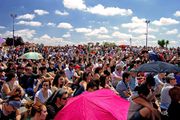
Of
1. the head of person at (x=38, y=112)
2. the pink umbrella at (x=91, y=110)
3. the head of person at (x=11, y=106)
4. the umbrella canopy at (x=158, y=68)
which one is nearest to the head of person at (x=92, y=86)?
the pink umbrella at (x=91, y=110)

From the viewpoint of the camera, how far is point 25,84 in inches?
469

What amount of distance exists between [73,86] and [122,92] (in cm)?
205

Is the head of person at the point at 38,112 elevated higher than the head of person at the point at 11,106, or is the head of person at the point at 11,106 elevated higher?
the head of person at the point at 38,112

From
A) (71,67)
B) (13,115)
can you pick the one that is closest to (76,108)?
(13,115)

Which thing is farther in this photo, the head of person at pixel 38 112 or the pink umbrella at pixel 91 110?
the pink umbrella at pixel 91 110

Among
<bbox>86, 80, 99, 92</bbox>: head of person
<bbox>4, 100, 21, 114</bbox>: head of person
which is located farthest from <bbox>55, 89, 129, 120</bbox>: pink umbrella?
<bbox>86, 80, 99, 92</bbox>: head of person

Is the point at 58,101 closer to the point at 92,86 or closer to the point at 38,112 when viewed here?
the point at 38,112

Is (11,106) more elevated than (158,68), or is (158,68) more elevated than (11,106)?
(158,68)

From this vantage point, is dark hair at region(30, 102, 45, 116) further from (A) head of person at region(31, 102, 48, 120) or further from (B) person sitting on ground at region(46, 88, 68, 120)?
(B) person sitting on ground at region(46, 88, 68, 120)

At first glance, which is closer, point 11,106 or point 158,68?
point 11,106

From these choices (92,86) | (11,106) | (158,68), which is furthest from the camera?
(158,68)

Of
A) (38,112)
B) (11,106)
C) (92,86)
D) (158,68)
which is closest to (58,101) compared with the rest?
(11,106)

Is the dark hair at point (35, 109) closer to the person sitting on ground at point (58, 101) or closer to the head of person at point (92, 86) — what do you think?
the person sitting on ground at point (58, 101)

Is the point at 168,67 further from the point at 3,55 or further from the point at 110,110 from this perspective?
the point at 3,55
